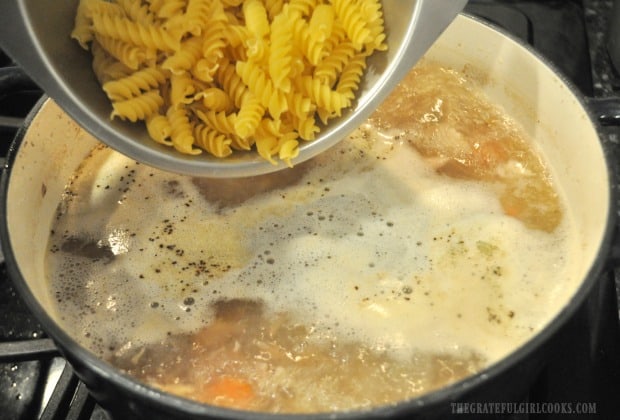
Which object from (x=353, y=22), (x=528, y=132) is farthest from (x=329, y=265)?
(x=528, y=132)

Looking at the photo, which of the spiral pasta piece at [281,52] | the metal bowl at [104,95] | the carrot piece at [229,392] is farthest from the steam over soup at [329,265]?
the spiral pasta piece at [281,52]

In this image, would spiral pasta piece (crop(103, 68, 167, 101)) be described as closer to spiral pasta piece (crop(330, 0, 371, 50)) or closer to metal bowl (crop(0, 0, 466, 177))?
metal bowl (crop(0, 0, 466, 177))

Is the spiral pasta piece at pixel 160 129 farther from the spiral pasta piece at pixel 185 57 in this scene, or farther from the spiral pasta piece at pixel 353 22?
the spiral pasta piece at pixel 353 22

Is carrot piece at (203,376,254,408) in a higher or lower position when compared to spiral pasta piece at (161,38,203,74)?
lower

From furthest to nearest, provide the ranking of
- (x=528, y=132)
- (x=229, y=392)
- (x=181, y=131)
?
(x=528, y=132)
(x=181, y=131)
(x=229, y=392)

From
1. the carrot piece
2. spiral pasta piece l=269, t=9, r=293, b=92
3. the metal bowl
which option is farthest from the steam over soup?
spiral pasta piece l=269, t=9, r=293, b=92

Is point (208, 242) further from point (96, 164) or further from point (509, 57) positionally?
point (509, 57)

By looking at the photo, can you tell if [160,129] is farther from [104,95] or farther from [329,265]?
[329,265]
